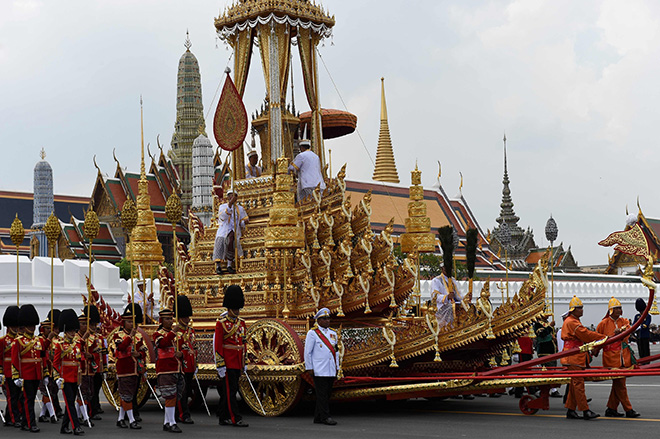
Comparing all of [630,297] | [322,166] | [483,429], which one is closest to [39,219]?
[630,297]

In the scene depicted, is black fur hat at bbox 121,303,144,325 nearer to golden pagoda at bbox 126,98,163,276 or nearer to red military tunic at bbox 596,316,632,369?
golden pagoda at bbox 126,98,163,276

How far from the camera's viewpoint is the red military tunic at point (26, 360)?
11.4 meters

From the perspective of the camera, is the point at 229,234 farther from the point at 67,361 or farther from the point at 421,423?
the point at 421,423

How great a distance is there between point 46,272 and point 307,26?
30.9 feet

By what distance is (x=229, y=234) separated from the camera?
43.3 ft

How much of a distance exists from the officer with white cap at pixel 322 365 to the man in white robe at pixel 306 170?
116 inches

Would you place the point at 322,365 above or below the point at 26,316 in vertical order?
below

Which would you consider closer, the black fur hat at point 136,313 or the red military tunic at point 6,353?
the red military tunic at point 6,353

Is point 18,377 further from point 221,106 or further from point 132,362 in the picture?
point 221,106

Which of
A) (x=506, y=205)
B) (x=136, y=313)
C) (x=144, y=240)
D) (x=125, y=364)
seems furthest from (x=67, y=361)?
(x=506, y=205)

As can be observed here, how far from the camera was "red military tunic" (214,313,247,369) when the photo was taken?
11.0 meters

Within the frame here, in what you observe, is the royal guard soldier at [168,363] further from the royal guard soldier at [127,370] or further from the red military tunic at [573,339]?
the red military tunic at [573,339]

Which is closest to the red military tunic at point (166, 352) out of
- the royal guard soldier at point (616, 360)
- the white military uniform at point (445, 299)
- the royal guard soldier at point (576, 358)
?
the white military uniform at point (445, 299)

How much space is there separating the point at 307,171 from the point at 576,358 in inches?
184
